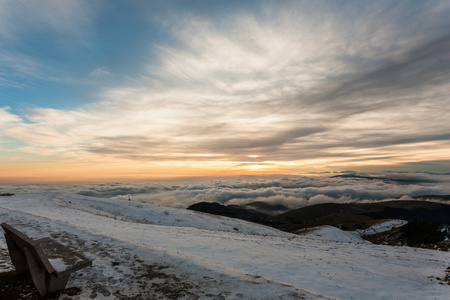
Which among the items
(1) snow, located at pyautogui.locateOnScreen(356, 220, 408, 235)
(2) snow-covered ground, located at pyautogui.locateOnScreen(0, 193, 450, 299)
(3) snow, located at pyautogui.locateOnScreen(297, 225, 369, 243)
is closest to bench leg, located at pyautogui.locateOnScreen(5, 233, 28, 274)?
(2) snow-covered ground, located at pyautogui.locateOnScreen(0, 193, 450, 299)

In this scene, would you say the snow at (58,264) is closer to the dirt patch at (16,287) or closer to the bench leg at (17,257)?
the dirt patch at (16,287)

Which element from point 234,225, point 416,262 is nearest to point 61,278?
point 416,262

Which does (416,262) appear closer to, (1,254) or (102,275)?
(102,275)

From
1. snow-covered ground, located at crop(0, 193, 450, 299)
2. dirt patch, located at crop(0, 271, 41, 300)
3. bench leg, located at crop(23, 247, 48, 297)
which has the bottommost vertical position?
snow-covered ground, located at crop(0, 193, 450, 299)

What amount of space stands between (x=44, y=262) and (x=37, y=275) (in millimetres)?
927

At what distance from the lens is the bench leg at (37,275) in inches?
267

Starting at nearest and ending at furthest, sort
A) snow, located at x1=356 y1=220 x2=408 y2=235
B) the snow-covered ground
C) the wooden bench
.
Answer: the wooden bench
the snow-covered ground
snow, located at x1=356 y1=220 x2=408 y2=235

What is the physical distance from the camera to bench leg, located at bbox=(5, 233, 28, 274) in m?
7.86

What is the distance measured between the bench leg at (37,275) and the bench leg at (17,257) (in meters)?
1.60

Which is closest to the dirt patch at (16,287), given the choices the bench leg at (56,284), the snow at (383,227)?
the bench leg at (56,284)

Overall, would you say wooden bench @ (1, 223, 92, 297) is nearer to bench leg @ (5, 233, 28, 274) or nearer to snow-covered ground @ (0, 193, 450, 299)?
bench leg @ (5, 233, 28, 274)

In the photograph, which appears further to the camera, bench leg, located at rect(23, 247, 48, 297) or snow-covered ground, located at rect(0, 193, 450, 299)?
snow-covered ground, located at rect(0, 193, 450, 299)

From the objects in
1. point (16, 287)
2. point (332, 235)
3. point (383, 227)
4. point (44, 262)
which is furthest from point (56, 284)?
point (383, 227)

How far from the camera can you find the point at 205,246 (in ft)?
59.6
